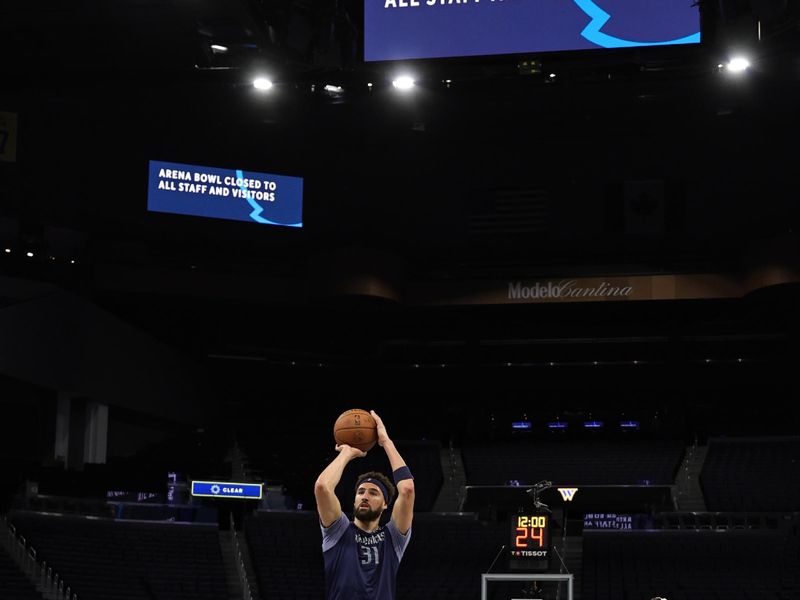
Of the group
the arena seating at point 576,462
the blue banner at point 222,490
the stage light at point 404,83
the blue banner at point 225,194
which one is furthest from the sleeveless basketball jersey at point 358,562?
the arena seating at point 576,462

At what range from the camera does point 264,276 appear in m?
30.0

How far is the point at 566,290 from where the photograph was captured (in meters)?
28.8

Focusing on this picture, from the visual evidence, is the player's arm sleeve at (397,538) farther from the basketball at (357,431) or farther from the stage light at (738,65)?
the stage light at (738,65)

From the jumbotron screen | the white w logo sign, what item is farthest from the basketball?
the white w logo sign

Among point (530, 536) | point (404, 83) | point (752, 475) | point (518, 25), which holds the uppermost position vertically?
point (518, 25)

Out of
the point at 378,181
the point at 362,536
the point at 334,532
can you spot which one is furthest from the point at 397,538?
the point at 378,181

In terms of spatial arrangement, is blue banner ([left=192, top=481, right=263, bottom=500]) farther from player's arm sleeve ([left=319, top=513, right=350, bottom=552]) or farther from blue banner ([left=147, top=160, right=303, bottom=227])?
player's arm sleeve ([left=319, top=513, right=350, bottom=552])

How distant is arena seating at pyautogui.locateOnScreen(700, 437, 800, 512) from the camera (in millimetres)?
31500

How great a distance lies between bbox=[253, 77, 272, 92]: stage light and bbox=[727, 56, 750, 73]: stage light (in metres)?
6.00

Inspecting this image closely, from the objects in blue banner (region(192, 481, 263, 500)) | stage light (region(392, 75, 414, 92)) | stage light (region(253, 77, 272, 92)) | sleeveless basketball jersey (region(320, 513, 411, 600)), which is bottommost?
sleeveless basketball jersey (region(320, 513, 411, 600))

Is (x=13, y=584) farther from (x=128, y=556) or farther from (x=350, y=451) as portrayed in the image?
(x=350, y=451)

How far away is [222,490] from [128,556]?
418cm

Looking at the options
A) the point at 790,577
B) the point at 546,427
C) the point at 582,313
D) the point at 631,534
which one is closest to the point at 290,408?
the point at 546,427

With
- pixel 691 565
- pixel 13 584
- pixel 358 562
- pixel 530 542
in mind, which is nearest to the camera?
pixel 358 562
